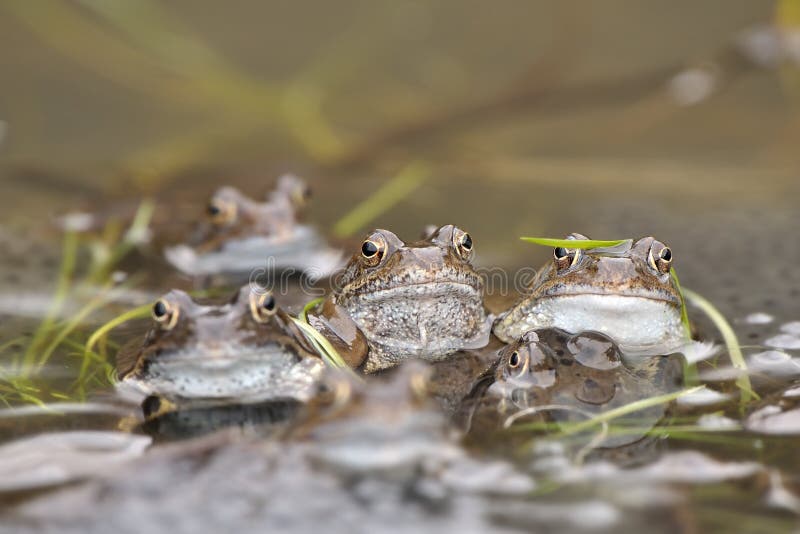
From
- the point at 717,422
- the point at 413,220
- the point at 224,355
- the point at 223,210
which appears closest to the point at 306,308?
the point at 224,355

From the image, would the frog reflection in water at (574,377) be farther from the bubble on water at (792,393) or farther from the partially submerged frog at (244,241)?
the partially submerged frog at (244,241)

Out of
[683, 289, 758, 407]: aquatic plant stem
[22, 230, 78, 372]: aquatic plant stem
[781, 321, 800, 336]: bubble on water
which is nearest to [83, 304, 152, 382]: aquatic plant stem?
[22, 230, 78, 372]: aquatic plant stem

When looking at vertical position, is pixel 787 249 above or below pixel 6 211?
below

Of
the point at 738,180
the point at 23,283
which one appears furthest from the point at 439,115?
the point at 23,283

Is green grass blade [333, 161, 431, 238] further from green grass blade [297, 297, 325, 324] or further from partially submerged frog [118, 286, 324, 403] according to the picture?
partially submerged frog [118, 286, 324, 403]

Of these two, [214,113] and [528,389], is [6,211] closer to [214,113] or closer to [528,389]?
[214,113]

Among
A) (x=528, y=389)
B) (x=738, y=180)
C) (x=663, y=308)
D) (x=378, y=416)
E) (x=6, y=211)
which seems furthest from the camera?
(x=738, y=180)

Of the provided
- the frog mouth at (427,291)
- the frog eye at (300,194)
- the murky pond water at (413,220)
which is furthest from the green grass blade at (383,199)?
the frog mouth at (427,291)

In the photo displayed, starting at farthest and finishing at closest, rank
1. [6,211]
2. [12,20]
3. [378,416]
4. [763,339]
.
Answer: [12,20]
[6,211]
[763,339]
[378,416]
